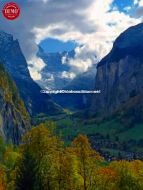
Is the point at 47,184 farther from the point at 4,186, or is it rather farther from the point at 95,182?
the point at 4,186

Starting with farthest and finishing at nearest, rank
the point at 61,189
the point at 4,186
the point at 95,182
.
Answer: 1. the point at 4,186
2. the point at 95,182
3. the point at 61,189

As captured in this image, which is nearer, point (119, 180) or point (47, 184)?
point (47, 184)

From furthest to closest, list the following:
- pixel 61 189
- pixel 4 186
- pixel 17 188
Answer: pixel 4 186, pixel 61 189, pixel 17 188

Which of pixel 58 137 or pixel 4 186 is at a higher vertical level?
pixel 58 137

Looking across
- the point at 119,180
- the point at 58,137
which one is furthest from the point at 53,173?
the point at 119,180

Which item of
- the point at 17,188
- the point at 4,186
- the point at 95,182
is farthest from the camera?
the point at 4,186

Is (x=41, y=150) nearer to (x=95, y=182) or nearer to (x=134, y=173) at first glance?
(x=95, y=182)

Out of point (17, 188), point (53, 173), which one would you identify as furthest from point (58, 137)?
point (17, 188)

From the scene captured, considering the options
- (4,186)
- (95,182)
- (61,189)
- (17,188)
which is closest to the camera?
(17,188)

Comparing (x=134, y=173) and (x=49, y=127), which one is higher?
(x=49, y=127)
